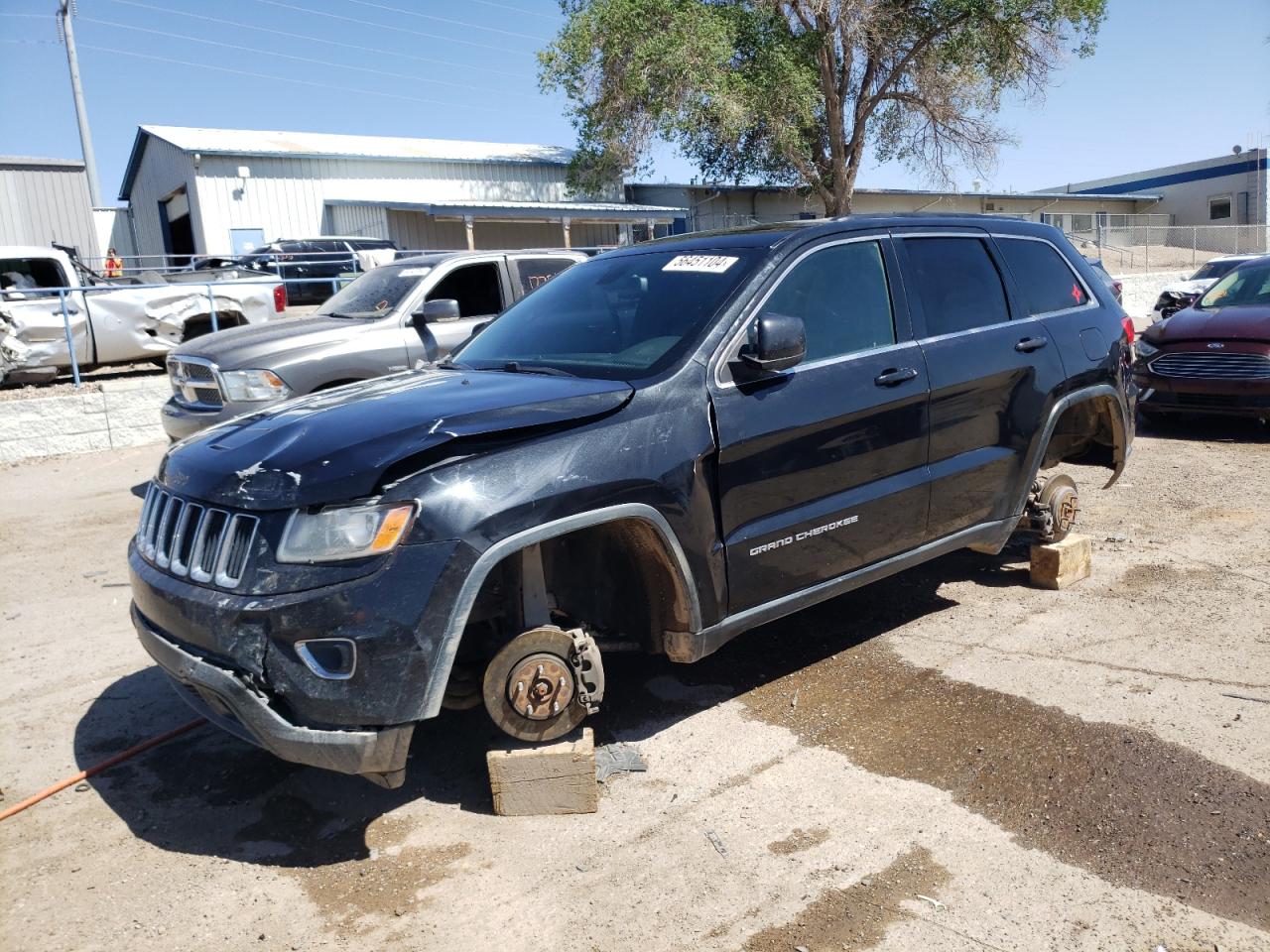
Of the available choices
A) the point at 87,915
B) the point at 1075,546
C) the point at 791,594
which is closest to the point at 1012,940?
the point at 791,594

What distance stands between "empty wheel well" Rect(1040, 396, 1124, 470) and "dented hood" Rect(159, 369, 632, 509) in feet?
10.0

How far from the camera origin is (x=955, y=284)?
15.8 ft

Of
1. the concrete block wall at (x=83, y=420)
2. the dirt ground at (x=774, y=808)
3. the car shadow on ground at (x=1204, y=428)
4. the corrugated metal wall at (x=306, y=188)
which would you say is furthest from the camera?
the corrugated metal wall at (x=306, y=188)

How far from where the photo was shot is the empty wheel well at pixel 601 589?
355 cm

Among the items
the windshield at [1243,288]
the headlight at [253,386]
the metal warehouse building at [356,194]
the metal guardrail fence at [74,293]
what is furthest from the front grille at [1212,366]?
the metal warehouse building at [356,194]

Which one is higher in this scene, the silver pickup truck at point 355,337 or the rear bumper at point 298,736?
the silver pickup truck at point 355,337

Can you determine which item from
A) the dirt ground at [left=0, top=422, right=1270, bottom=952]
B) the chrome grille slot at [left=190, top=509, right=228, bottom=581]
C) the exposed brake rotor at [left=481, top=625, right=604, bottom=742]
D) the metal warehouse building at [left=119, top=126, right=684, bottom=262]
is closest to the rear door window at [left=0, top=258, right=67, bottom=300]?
the dirt ground at [left=0, top=422, right=1270, bottom=952]

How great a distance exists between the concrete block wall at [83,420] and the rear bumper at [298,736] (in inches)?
360

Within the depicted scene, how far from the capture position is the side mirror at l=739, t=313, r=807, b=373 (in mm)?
3709

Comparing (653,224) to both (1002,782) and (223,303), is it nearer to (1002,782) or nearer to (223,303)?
(223,303)

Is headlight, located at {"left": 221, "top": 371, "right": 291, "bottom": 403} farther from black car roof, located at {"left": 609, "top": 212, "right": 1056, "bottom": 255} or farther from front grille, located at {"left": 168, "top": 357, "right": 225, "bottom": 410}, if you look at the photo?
black car roof, located at {"left": 609, "top": 212, "right": 1056, "bottom": 255}

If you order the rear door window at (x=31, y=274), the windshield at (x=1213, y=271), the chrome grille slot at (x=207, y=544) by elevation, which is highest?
the rear door window at (x=31, y=274)

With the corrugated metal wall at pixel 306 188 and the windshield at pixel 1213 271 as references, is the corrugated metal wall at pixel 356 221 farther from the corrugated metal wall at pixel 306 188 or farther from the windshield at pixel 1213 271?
the windshield at pixel 1213 271

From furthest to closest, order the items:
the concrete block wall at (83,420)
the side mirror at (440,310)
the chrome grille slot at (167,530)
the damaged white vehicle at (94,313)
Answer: the damaged white vehicle at (94,313), the concrete block wall at (83,420), the side mirror at (440,310), the chrome grille slot at (167,530)
